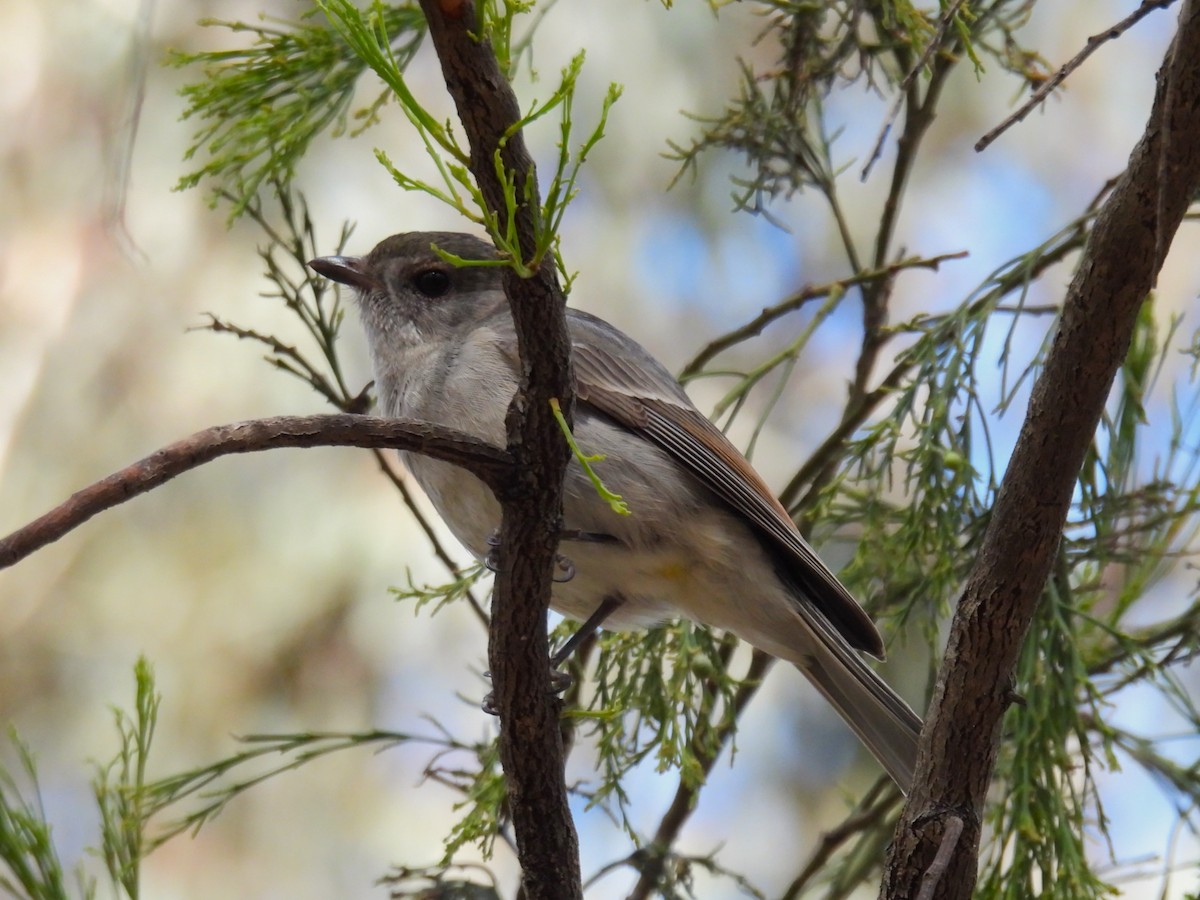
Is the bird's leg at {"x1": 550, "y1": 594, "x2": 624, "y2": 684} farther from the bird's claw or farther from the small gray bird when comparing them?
the bird's claw

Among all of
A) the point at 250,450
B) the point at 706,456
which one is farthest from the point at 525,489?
the point at 706,456

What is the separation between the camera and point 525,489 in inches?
92.8

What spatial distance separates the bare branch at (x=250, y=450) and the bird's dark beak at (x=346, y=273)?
1781 mm

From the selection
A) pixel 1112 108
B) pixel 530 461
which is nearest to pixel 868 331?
pixel 530 461

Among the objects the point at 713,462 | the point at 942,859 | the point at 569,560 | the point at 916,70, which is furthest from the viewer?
the point at 713,462

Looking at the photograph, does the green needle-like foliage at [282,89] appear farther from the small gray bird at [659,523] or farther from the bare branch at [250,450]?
the bare branch at [250,450]

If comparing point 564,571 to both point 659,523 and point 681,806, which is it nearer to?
point 659,523

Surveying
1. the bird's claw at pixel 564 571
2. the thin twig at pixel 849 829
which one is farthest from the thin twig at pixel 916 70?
the thin twig at pixel 849 829

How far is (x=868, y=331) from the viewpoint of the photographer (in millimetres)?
4141

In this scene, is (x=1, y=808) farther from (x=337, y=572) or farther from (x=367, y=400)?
(x=337, y=572)

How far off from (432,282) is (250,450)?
1936 millimetres

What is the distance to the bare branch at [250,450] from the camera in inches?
69.7

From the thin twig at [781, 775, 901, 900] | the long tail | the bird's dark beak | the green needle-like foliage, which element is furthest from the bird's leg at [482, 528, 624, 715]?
the green needle-like foliage

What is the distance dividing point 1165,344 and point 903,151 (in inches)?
38.3
